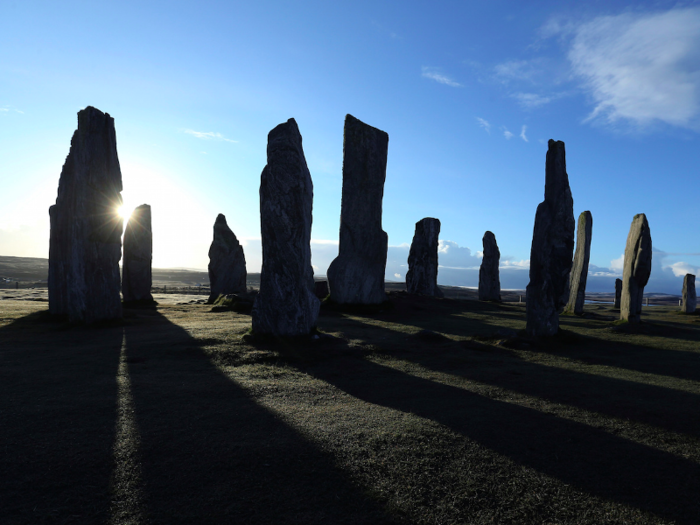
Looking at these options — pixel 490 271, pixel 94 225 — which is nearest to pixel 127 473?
pixel 94 225

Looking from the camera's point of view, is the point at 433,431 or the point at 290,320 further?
the point at 290,320

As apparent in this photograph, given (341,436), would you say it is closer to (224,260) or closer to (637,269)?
(637,269)

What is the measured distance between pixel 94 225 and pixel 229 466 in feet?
27.6

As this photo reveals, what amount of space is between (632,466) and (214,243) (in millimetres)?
17399

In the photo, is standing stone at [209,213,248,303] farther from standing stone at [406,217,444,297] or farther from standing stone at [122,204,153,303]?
standing stone at [406,217,444,297]

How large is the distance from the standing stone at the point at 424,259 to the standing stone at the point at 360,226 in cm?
825

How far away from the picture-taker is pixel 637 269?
12.6 metres

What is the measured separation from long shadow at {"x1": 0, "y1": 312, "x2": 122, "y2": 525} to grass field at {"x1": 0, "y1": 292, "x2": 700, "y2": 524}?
16 mm

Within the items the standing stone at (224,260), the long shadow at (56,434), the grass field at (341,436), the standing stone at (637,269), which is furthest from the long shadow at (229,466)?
the standing stone at (224,260)

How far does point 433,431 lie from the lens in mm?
3762

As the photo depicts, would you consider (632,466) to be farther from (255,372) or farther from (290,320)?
(290,320)

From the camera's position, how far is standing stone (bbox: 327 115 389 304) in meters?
13.9

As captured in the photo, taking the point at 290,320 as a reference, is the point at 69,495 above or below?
below

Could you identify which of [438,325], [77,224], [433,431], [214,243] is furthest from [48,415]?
[214,243]
